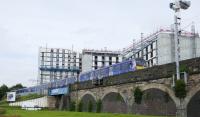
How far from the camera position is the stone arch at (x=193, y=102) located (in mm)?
35294

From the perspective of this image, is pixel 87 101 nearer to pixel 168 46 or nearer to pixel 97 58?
pixel 168 46

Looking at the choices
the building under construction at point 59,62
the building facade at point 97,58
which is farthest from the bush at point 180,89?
the building under construction at point 59,62

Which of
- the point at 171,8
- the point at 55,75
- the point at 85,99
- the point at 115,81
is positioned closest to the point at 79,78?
the point at 85,99

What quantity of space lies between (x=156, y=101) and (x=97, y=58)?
4404 inches

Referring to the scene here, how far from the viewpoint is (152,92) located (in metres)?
42.7

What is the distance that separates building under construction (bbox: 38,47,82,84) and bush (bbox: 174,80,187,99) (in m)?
122

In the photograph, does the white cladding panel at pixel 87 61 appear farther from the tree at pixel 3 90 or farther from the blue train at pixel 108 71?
the blue train at pixel 108 71

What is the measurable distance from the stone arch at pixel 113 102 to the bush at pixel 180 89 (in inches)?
543

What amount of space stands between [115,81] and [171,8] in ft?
50.1

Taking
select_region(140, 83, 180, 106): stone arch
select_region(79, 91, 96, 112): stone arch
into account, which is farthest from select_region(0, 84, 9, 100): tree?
select_region(140, 83, 180, 106): stone arch

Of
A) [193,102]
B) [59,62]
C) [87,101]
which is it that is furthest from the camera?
[59,62]

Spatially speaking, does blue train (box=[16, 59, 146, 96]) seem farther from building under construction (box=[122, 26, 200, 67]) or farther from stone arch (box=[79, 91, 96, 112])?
building under construction (box=[122, 26, 200, 67])

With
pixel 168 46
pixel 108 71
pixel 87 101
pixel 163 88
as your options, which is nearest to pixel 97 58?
pixel 168 46

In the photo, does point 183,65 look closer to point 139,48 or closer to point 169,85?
point 169,85
